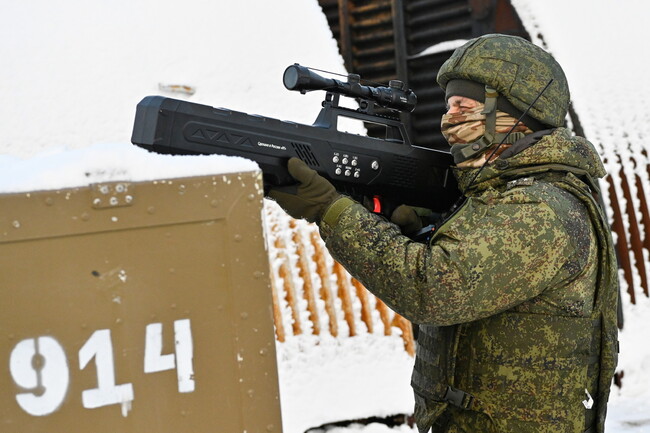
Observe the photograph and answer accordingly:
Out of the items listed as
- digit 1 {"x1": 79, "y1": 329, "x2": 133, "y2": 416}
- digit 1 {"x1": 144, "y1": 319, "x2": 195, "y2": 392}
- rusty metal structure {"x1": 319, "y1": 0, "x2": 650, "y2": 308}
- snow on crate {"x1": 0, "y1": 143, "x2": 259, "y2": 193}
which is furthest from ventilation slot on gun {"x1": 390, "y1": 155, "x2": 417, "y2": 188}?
rusty metal structure {"x1": 319, "y1": 0, "x2": 650, "y2": 308}

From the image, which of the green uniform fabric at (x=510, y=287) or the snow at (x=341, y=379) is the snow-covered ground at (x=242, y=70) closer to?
the snow at (x=341, y=379)

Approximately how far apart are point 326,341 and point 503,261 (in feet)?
7.20

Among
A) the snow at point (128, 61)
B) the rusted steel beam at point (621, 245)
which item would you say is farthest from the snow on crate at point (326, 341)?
the rusted steel beam at point (621, 245)

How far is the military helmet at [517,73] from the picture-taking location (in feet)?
6.33

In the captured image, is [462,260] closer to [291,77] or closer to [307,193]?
[307,193]

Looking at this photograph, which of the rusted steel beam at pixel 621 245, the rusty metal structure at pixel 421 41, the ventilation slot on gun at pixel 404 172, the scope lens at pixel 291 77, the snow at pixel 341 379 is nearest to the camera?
the scope lens at pixel 291 77

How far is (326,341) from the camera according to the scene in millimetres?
3705

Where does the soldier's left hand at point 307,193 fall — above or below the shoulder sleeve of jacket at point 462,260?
above

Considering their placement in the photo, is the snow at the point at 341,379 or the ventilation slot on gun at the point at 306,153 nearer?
the ventilation slot on gun at the point at 306,153

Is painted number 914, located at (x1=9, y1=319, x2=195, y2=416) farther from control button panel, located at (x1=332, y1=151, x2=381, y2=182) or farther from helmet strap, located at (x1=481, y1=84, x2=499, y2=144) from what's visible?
helmet strap, located at (x1=481, y1=84, x2=499, y2=144)

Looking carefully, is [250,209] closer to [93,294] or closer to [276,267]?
[93,294]

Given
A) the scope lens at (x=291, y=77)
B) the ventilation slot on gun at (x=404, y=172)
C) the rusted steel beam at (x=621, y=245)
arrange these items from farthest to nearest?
the rusted steel beam at (x=621, y=245) → the ventilation slot on gun at (x=404, y=172) → the scope lens at (x=291, y=77)

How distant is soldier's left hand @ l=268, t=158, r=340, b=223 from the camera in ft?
5.88

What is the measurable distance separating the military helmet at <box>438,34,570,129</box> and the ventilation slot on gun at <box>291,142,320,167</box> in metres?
0.51
